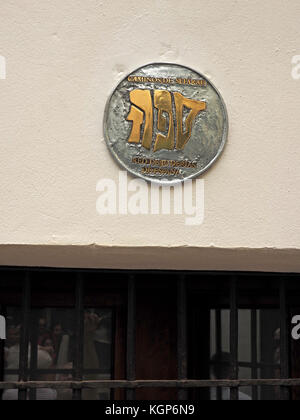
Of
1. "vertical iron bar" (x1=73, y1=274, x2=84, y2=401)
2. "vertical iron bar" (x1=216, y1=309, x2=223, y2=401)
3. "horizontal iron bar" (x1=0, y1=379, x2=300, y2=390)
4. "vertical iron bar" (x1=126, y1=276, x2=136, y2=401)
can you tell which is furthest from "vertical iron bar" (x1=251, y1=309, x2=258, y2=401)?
"vertical iron bar" (x1=73, y1=274, x2=84, y2=401)

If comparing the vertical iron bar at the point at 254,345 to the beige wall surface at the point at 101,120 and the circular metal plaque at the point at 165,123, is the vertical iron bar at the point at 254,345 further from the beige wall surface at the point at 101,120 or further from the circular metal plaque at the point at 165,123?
the circular metal plaque at the point at 165,123

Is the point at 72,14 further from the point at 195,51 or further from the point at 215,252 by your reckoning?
the point at 215,252

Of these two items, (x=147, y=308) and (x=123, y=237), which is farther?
(x=147, y=308)

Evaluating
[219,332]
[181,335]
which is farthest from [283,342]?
[219,332]

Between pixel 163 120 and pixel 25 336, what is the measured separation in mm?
847

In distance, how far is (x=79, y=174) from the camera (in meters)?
1.89

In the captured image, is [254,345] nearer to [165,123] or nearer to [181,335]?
[181,335]

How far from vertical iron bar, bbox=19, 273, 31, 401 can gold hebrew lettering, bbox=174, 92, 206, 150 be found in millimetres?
691

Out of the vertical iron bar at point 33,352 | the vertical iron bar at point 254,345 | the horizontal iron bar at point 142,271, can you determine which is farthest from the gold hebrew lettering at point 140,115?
the vertical iron bar at point 254,345

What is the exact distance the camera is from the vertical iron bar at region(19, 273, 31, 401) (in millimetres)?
1978

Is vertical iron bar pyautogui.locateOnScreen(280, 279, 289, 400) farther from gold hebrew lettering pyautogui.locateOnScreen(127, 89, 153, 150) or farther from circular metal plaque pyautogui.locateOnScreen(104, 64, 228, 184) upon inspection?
gold hebrew lettering pyautogui.locateOnScreen(127, 89, 153, 150)

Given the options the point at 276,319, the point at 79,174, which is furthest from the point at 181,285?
the point at 276,319

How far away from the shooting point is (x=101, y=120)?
1917 mm
